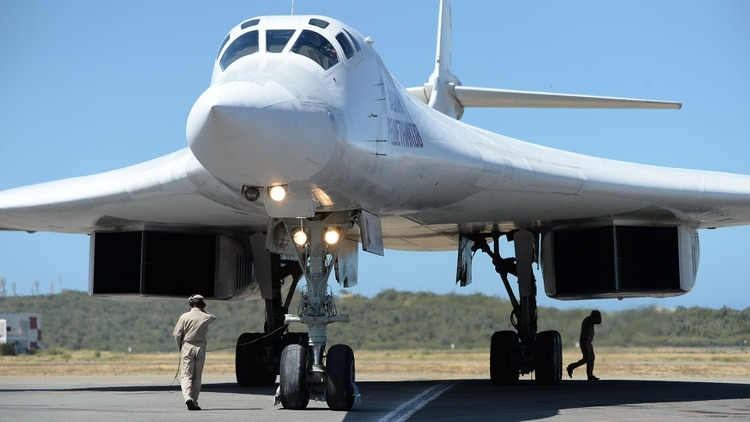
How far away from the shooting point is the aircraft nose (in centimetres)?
834

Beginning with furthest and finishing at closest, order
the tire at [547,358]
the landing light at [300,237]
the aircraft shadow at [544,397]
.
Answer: the tire at [547,358]
the landing light at [300,237]
the aircraft shadow at [544,397]

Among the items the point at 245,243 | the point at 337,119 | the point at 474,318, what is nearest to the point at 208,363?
the point at 474,318

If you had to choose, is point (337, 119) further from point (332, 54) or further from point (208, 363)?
point (208, 363)

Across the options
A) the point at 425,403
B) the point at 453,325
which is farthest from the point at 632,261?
the point at 453,325

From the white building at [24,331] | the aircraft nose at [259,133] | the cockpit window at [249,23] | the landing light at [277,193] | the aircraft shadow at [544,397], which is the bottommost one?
the aircraft shadow at [544,397]

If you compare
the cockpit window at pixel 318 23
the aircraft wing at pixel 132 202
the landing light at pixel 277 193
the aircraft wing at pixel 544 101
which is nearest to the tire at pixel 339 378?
the landing light at pixel 277 193

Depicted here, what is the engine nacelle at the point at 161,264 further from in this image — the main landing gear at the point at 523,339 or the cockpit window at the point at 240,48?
the cockpit window at the point at 240,48

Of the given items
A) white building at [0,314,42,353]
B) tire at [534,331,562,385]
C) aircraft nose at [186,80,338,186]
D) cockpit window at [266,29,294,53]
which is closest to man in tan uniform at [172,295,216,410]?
aircraft nose at [186,80,338,186]

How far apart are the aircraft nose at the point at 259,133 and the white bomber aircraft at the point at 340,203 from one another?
15 millimetres

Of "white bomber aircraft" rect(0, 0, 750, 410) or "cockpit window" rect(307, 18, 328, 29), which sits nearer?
"white bomber aircraft" rect(0, 0, 750, 410)

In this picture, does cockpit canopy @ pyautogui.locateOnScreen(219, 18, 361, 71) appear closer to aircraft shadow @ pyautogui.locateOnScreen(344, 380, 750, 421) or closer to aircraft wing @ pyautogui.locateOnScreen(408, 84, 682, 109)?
aircraft shadow @ pyautogui.locateOnScreen(344, 380, 750, 421)

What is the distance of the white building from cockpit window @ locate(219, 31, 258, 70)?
2508cm

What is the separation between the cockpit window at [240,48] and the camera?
977 cm

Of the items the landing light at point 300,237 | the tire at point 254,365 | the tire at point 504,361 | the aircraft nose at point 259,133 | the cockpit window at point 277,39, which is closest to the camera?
the aircraft nose at point 259,133
